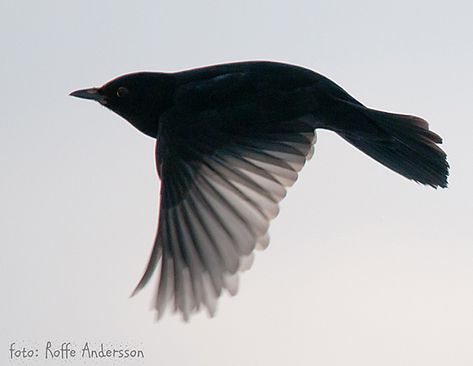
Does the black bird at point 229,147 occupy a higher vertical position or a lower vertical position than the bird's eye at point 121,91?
lower

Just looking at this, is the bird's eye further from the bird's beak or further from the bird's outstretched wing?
the bird's outstretched wing

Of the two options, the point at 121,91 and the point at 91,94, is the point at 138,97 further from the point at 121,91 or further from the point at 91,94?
the point at 91,94

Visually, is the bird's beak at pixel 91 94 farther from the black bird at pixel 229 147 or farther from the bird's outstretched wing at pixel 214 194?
the bird's outstretched wing at pixel 214 194

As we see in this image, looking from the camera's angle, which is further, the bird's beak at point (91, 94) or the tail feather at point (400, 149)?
the bird's beak at point (91, 94)

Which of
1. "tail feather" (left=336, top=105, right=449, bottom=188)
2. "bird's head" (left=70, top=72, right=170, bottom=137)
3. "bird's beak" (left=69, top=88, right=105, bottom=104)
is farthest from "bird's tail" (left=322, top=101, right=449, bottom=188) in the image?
"bird's beak" (left=69, top=88, right=105, bottom=104)

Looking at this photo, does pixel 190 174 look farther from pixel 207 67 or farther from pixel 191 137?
pixel 207 67

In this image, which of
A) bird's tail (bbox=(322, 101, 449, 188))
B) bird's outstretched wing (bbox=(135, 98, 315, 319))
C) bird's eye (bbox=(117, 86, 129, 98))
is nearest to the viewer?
bird's outstretched wing (bbox=(135, 98, 315, 319))

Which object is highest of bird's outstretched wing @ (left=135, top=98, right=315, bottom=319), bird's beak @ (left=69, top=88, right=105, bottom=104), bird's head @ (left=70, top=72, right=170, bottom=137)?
bird's beak @ (left=69, top=88, right=105, bottom=104)

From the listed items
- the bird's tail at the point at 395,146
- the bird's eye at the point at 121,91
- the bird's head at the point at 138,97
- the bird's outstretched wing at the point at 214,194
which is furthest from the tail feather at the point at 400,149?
the bird's eye at the point at 121,91
